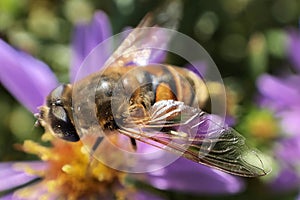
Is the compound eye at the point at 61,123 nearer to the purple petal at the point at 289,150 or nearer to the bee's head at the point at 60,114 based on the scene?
the bee's head at the point at 60,114

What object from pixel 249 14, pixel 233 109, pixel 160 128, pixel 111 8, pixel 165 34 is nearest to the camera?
pixel 160 128

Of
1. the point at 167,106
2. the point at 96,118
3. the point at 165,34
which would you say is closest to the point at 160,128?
the point at 167,106

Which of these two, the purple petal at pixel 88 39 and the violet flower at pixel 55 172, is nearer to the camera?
the violet flower at pixel 55 172

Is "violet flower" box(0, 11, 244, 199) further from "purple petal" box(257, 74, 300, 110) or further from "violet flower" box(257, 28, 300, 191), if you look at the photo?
"purple petal" box(257, 74, 300, 110)

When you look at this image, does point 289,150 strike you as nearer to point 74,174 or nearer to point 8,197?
point 74,174

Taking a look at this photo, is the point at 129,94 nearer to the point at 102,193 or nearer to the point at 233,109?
the point at 102,193

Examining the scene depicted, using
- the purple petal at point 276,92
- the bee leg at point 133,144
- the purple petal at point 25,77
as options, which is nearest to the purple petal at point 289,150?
the purple petal at point 276,92
